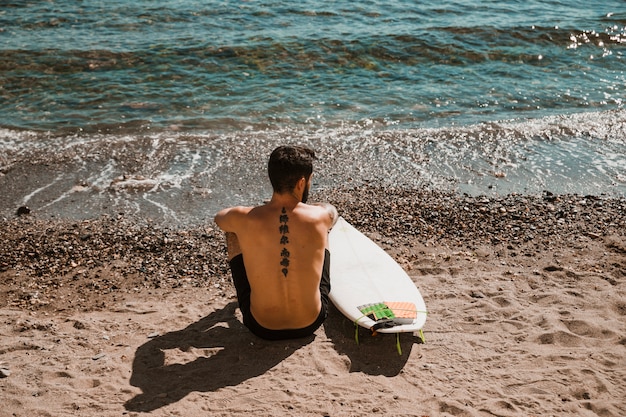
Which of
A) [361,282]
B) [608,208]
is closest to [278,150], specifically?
[361,282]

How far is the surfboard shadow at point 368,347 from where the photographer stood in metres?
4.09

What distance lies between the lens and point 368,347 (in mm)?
4320

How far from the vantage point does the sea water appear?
25.3 feet

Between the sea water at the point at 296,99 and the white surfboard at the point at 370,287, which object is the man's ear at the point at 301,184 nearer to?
the white surfboard at the point at 370,287

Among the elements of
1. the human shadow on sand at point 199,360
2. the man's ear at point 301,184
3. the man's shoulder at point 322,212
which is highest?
the man's ear at point 301,184

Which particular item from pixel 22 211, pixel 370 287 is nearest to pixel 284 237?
pixel 370 287

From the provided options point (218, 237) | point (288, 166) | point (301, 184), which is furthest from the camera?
point (218, 237)

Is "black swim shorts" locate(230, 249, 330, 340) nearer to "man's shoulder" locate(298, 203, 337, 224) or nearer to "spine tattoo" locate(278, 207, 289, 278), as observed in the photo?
"spine tattoo" locate(278, 207, 289, 278)

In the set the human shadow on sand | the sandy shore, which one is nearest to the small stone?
the sandy shore

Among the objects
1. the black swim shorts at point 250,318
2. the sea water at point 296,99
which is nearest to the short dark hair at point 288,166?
the black swim shorts at point 250,318

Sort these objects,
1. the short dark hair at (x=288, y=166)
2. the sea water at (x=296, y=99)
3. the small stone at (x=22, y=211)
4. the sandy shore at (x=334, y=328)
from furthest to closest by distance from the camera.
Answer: the sea water at (x=296, y=99) < the small stone at (x=22, y=211) < the short dark hair at (x=288, y=166) < the sandy shore at (x=334, y=328)

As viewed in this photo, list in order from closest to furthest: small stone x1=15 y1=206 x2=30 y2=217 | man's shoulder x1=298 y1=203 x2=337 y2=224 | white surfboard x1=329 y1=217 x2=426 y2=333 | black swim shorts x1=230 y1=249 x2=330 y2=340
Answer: man's shoulder x1=298 y1=203 x2=337 y2=224 < black swim shorts x1=230 y1=249 x2=330 y2=340 < white surfboard x1=329 y1=217 x2=426 y2=333 < small stone x1=15 y1=206 x2=30 y2=217

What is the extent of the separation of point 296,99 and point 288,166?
6960 mm

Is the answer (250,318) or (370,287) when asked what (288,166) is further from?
(370,287)
